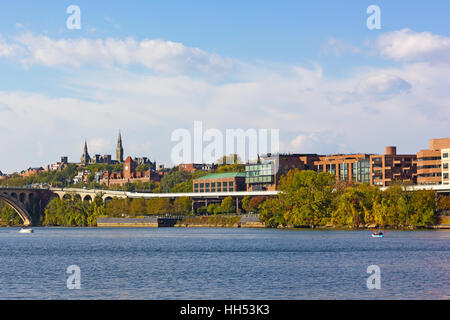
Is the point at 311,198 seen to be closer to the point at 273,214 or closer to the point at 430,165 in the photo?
the point at 273,214

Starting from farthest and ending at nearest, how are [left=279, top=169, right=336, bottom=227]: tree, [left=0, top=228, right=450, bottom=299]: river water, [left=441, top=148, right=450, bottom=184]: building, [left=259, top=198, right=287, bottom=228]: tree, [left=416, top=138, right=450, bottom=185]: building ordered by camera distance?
[left=416, top=138, right=450, bottom=185]: building, [left=441, top=148, right=450, bottom=184]: building, [left=259, top=198, right=287, bottom=228]: tree, [left=279, top=169, right=336, bottom=227]: tree, [left=0, top=228, right=450, bottom=299]: river water

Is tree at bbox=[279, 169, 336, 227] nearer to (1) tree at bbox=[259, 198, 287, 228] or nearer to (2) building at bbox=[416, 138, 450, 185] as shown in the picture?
(1) tree at bbox=[259, 198, 287, 228]

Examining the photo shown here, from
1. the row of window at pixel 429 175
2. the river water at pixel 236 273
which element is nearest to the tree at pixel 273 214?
the row of window at pixel 429 175

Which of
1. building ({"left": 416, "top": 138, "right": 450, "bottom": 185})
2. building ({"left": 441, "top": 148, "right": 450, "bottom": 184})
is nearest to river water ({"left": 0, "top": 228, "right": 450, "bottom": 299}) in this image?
building ({"left": 441, "top": 148, "right": 450, "bottom": 184})

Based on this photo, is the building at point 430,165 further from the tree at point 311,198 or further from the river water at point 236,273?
the river water at point 236,273

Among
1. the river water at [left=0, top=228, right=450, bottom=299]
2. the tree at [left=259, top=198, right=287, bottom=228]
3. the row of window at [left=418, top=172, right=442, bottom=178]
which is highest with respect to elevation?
the row of window at [left=418, top=172, right=442, bottom=178]

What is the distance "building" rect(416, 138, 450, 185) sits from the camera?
185125 millimetres

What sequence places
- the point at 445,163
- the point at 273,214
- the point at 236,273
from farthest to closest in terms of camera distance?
the point at 445,163 → the point at 273,214 → the point at 236,273

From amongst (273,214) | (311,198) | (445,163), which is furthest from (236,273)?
(445,163)

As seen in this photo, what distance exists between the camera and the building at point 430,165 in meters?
185

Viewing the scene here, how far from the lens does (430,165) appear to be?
186375 millimetres

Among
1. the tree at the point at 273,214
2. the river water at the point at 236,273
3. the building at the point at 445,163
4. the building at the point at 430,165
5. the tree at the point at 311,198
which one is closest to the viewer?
the river water at the point at 236,273

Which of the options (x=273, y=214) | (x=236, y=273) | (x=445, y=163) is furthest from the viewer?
(x=445, y=163)
